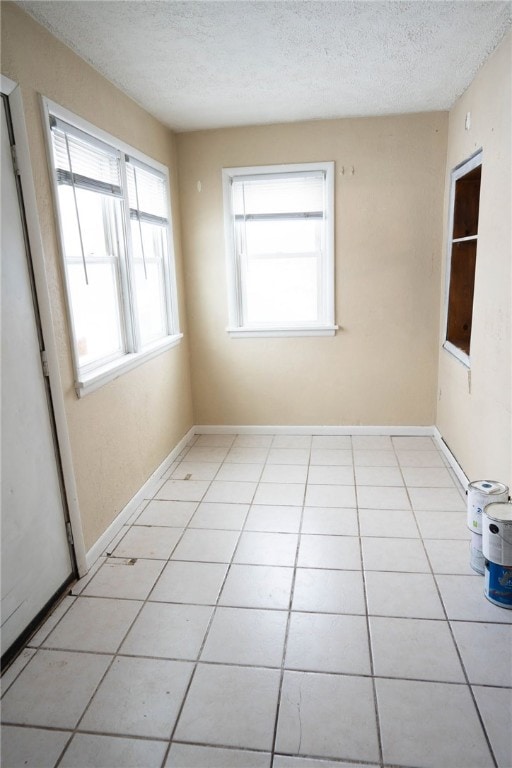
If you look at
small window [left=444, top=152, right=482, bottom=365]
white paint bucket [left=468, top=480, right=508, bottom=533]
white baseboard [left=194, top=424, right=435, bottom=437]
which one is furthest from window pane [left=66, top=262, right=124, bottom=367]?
small window [left=444, top=152, right=482, bottom=365]

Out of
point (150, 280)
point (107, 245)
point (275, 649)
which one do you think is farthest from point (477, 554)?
point (150, 280)

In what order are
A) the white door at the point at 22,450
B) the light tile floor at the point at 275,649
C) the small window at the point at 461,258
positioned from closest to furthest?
the light tile floor at the point at 275,649
the white door at the point at 22,450
the small window at the point at 461,258

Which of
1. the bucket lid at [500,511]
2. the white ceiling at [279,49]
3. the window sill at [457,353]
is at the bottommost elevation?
the bucket lid at [500,511]

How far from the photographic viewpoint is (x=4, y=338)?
6.61 feet

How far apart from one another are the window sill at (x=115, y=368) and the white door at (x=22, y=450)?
1.01 feet

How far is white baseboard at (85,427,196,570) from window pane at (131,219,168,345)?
3.18ft

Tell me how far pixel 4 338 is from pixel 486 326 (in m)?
2.53

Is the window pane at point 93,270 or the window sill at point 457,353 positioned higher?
the window pane at point 93,270

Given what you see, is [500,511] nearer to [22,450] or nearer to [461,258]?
[22,450]

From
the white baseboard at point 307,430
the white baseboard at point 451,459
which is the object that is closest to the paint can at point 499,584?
the white baseboard at point 451,459

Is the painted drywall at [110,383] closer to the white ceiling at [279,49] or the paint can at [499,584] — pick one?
the white ceiling at [279,49]

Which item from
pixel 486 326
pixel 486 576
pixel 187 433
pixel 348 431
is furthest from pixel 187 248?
pixel 486 576

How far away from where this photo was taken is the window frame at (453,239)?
10.6ft

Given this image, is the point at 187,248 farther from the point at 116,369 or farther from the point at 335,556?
the point at 335,556
